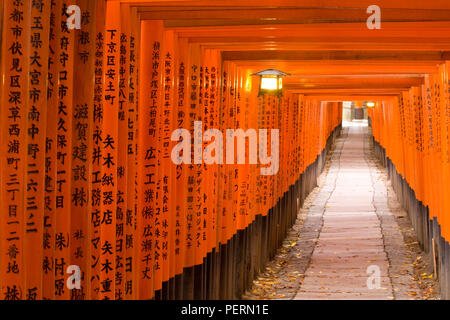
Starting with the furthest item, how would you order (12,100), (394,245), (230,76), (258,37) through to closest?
(394,245) < (230,76) < (258,37) < (12,100)

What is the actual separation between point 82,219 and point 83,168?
14.1 inches

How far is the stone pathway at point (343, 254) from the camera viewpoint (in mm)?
12672

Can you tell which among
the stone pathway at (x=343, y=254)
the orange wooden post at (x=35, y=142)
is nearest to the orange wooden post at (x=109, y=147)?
the orange wooden post at (x=35, y=142)

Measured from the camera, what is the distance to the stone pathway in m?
12.7

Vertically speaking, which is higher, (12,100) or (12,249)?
(12,100)

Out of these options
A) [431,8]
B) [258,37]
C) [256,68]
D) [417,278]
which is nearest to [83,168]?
[431,8]

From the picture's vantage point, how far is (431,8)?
648cm

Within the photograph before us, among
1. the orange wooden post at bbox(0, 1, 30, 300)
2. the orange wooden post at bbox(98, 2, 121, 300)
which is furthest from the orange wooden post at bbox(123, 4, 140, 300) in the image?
the orange wooden post at bbox(0, 1, 30, 300)

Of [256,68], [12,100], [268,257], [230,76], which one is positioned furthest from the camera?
[268,257]

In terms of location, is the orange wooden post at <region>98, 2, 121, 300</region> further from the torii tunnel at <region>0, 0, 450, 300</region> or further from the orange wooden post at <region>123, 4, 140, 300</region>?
the orange wooden post at <region>123, 4, 140, 300</region>

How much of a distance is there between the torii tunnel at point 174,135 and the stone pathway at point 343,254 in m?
0.14

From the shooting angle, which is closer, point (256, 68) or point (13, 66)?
point (13, 66)

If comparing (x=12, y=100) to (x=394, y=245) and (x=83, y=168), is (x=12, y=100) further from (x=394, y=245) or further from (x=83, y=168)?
(x=394, y=245)

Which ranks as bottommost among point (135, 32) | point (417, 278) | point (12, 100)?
point (417, 278)
